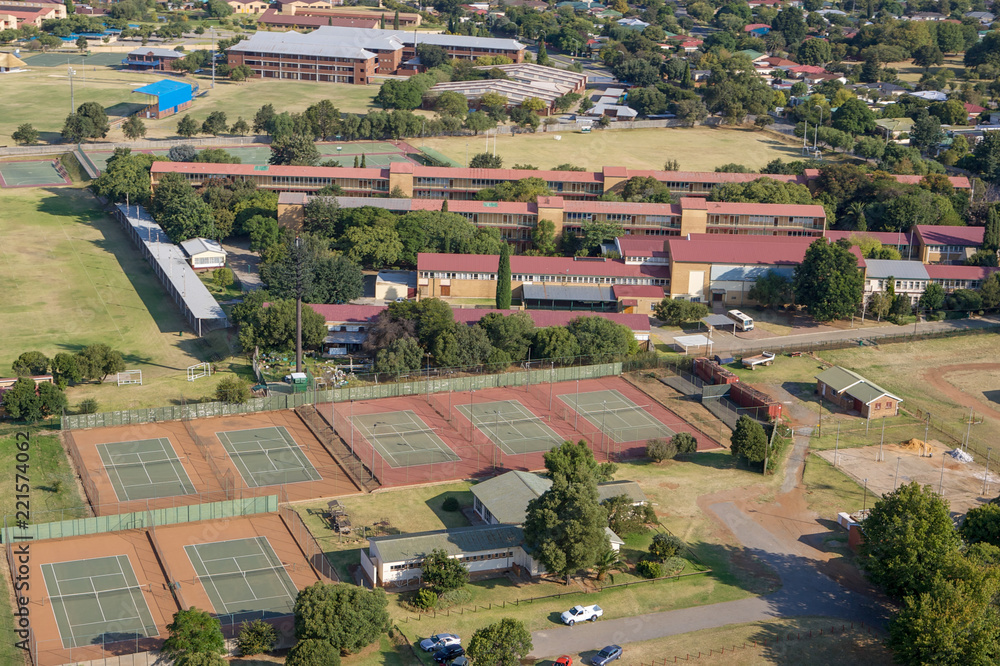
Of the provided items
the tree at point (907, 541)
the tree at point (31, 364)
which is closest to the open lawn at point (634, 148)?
the tree at point (31, 364)

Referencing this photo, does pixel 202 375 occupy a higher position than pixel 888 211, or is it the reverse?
pixel 888 211

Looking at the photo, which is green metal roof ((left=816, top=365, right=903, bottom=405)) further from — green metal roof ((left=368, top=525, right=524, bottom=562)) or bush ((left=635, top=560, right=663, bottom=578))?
green metal roof ((left=368, top=525, right=524, bottom=562))

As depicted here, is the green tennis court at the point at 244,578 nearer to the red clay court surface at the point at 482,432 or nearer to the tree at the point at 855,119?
the red clay court surface at the point at 482,432

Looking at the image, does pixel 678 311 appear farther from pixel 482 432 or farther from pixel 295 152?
pixel 295 152

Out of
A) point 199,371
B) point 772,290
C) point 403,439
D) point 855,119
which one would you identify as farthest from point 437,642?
point 855,119

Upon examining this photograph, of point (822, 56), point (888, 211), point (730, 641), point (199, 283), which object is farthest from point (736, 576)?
point (822, 56)

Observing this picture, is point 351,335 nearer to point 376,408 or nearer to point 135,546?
point 376,408

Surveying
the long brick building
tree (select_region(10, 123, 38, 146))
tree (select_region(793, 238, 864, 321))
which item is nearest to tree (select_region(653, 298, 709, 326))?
tree (select_region(793, 238, 864, 321))
